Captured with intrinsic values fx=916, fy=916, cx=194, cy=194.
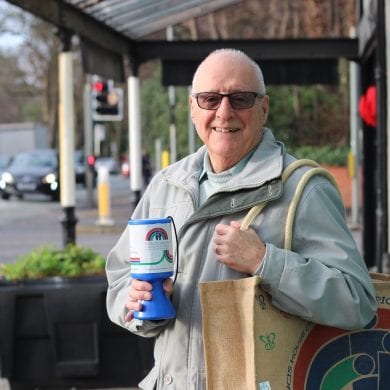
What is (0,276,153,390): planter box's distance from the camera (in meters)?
5.17

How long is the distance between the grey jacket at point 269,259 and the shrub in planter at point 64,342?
2646 mm

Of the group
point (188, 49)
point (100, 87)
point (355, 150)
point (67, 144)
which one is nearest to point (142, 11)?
point (188, 49)

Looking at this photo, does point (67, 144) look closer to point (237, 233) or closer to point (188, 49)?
point (188, 49)

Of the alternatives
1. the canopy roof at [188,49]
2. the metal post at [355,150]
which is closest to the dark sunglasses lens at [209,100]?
the canopy roof at [188,49]

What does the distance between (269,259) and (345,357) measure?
0.35m

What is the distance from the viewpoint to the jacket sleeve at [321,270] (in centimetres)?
222

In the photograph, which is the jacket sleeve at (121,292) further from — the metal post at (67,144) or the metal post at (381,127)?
the metal post at (67,144)

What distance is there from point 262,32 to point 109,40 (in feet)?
78.3

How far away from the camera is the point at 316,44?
10.9m

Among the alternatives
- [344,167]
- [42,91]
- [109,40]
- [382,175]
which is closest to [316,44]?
[109,40]

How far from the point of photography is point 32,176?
1110 inches

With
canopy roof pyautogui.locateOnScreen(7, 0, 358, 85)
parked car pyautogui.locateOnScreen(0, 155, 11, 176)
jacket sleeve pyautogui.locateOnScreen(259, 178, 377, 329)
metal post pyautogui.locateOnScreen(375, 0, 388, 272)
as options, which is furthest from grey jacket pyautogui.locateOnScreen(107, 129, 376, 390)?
parked car pyautogui.locateOnScreen(0, 155, 11, 176)

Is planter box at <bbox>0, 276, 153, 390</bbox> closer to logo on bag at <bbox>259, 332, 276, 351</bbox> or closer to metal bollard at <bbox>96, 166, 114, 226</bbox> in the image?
logo on bag at <bbox>259, 332, 276, 351</bbox>

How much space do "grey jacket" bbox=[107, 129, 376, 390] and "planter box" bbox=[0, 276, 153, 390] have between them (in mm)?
2647
